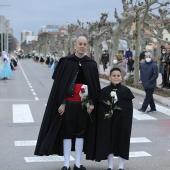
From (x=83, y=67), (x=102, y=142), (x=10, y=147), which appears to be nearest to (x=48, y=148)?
(x=102, y=142)

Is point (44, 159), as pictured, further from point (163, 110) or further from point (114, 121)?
point (163, 110)

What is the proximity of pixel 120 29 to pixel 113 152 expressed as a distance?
22545mm

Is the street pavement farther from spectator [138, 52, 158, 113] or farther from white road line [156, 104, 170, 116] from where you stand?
spectator [138, 52, 158, 113]

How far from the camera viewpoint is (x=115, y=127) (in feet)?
20.8

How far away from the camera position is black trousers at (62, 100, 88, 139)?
6285 millimetres

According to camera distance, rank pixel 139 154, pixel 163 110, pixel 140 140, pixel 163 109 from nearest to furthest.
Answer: pixel 139 154 → pixel 140 140 → pixel 163 110 → pixel 163 109

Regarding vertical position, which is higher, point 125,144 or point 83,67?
point 83,67

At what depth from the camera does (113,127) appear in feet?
20.8

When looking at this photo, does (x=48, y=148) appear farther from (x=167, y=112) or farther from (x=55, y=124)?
(x=167, y=112)

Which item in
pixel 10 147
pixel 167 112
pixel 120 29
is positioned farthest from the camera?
pixel 120 29

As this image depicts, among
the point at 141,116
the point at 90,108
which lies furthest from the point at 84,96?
the point at 141,116

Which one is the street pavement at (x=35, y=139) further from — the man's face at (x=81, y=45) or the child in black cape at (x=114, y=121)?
the man's face at (x=81, y=45)

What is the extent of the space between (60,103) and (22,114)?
24.1 feet

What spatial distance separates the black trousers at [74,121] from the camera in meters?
6.29
